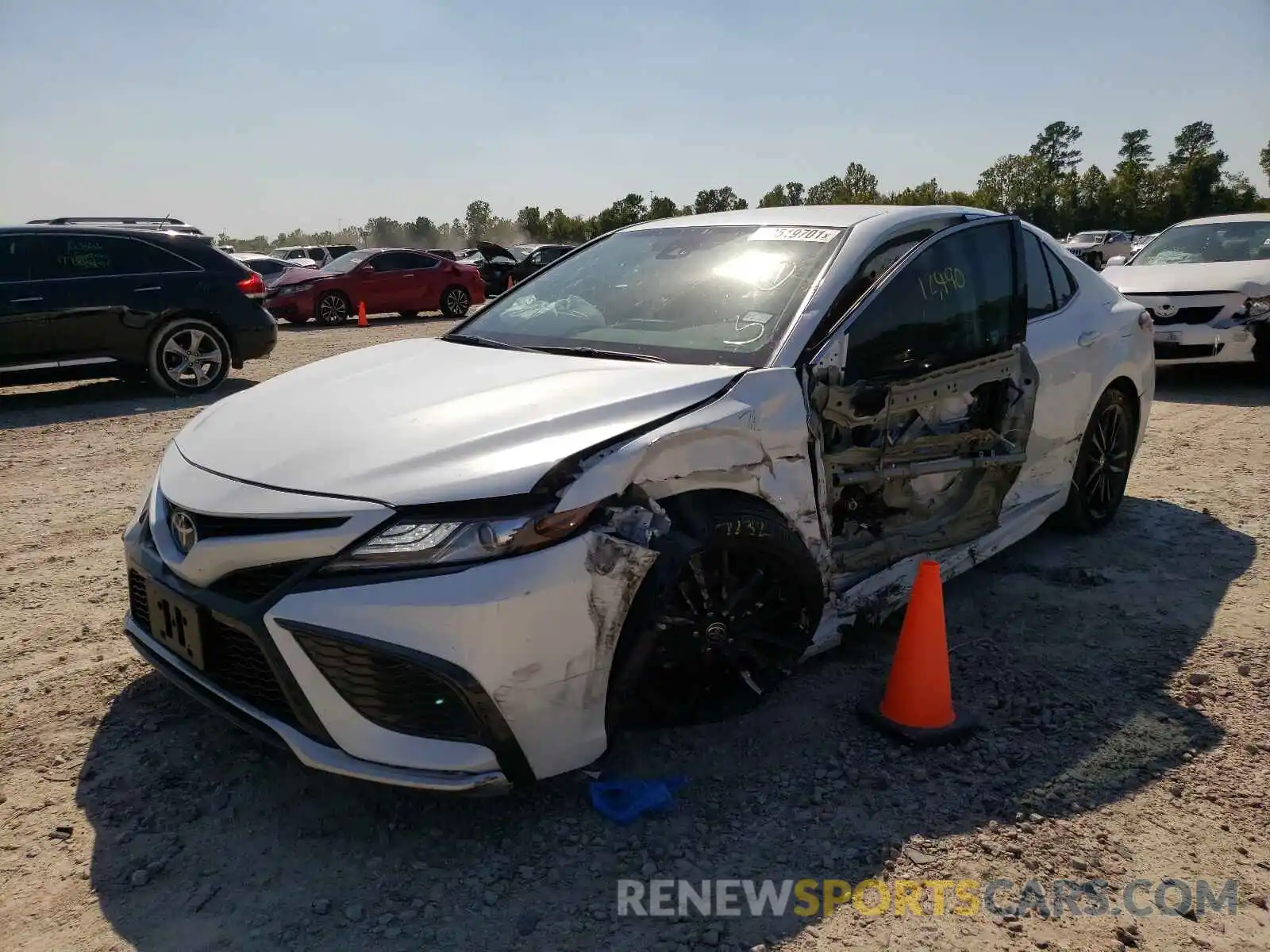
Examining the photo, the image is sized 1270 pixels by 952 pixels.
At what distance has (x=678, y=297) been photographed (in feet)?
11.2

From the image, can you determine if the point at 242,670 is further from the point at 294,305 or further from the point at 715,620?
the point at 294,305

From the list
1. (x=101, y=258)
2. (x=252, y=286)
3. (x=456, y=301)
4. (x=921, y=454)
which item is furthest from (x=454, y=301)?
(x=921, y=454)

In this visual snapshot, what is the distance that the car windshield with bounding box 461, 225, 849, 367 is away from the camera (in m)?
3.12

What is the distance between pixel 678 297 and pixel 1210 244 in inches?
344

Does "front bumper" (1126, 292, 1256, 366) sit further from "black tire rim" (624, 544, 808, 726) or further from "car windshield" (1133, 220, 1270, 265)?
"black tire rim" (624, 544, 808, 726)

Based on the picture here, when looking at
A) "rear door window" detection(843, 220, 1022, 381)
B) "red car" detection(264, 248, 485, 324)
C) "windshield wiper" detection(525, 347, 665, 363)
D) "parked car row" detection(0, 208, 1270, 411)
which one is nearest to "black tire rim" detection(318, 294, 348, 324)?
"red car" detection(264, 248, 485, 324)

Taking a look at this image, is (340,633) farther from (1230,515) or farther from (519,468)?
(1230,515)

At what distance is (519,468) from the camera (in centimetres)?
233

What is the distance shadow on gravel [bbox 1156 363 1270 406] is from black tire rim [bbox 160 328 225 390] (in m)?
8.65

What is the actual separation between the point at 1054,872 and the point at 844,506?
1.29 m

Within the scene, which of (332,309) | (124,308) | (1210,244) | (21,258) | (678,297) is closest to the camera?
(678,297)

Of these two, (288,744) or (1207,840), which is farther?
(1207,840)

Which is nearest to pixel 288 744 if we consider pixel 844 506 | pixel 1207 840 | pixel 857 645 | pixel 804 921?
pixel 804 921

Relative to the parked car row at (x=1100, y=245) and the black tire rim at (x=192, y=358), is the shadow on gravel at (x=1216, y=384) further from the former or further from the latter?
the parked car row at (x=1100, y=245)
